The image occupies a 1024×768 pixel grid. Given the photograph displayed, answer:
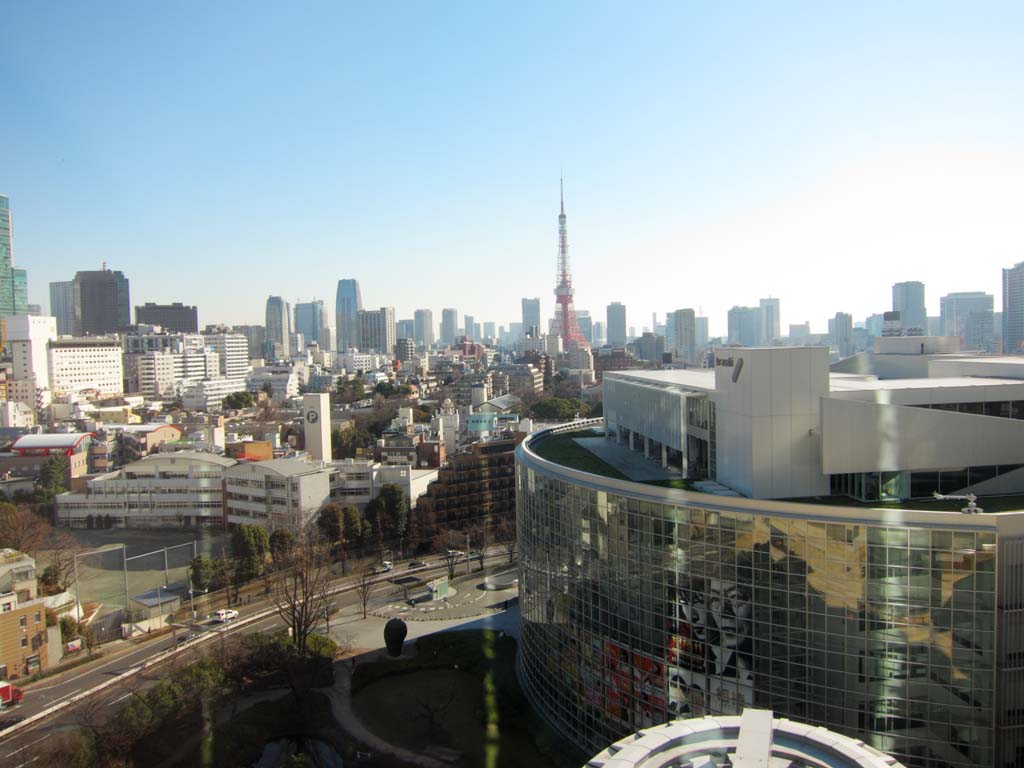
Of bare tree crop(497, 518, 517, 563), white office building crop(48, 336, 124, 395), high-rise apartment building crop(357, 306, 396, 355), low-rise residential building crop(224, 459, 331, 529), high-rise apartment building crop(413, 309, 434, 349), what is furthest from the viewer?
high-rise apartment building crop(413, 309, 434, 349)

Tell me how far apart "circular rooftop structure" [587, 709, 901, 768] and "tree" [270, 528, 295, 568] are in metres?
12.0

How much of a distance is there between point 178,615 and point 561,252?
161 ft

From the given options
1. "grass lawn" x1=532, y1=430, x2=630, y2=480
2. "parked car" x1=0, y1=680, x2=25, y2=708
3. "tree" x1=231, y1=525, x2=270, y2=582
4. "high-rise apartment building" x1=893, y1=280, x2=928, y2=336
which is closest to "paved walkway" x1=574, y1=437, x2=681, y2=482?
"grass lawn" x1=532, y1=430, x2=630, y2=480

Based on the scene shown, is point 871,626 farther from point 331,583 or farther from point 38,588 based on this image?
point 38,588

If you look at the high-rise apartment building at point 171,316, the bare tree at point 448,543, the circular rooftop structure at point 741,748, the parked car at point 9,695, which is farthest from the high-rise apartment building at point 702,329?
the circular rooftop structure at point 741,748

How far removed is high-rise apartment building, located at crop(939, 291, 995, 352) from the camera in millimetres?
50906

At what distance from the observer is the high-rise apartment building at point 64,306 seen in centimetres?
6072

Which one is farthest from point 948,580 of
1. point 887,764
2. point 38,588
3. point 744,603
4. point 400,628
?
point 38,588

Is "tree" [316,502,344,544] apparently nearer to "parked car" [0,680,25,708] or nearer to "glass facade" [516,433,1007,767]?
"parked car" [0,680,25,708]

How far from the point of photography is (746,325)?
8494cm

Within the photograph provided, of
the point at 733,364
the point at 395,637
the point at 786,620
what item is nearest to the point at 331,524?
the point at 395,637

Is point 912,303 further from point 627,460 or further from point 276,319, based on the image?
point 276,319

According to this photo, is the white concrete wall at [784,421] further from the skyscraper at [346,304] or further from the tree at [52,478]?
the skyscraper at [346,304]

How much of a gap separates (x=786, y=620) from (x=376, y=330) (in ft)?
297
